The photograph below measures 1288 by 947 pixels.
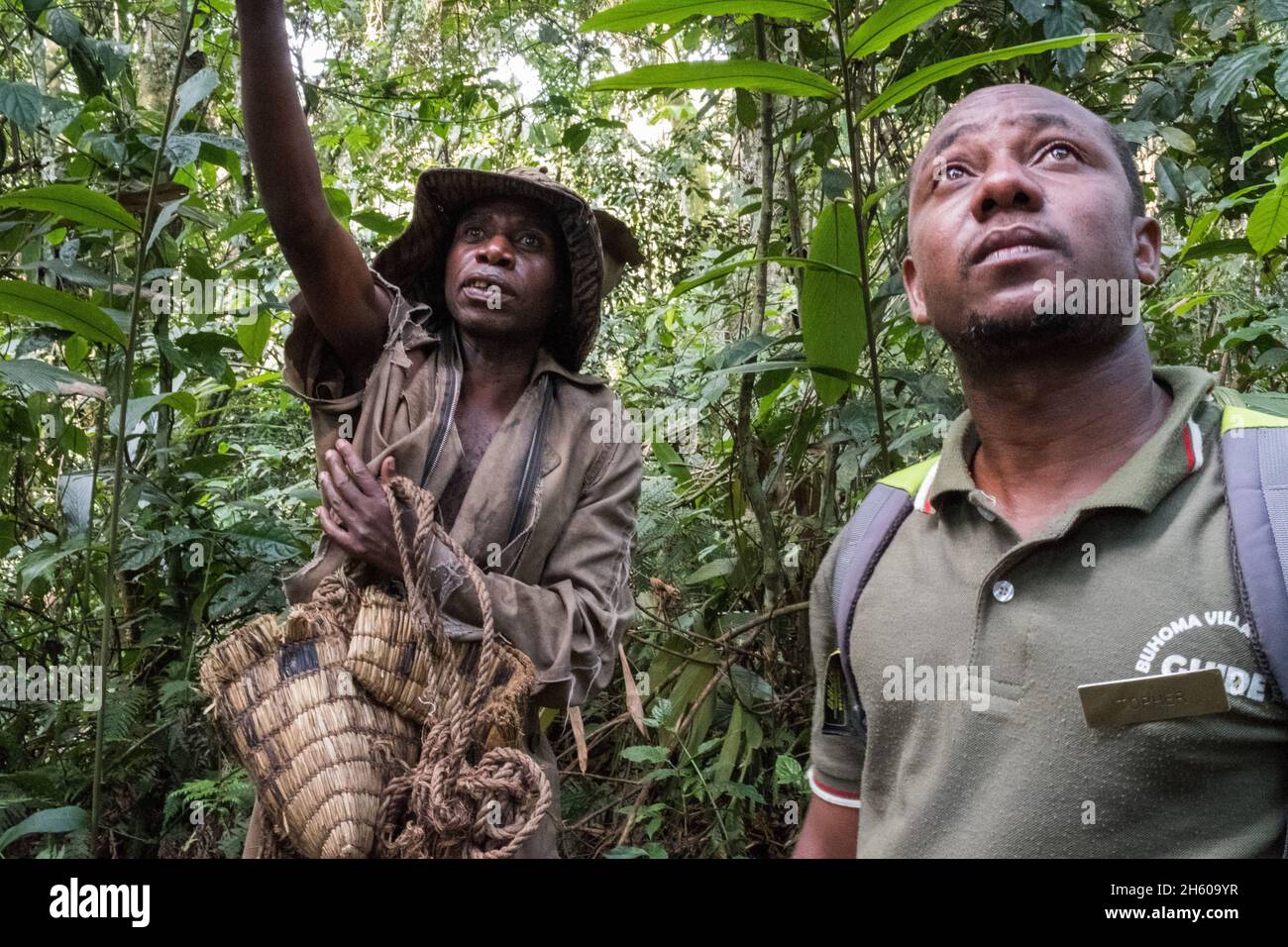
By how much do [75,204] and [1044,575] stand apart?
217 centimetres

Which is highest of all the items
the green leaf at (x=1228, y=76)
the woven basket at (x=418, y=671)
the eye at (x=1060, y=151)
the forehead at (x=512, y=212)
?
the green leaf at (x=1228, y=76)

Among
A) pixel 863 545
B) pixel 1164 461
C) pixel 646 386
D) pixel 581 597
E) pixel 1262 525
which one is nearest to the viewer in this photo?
pixel 1262 525

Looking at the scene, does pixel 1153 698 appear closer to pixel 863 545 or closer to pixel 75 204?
pixel 863 545

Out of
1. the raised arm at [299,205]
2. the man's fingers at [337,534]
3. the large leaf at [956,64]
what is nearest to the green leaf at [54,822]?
the man's fingers at [337,534]

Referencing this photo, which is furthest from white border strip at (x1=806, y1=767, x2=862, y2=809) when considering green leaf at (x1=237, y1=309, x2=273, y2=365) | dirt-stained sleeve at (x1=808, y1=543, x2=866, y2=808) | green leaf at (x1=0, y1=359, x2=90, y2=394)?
green leaf at (x1=237, y1=309, x2=273, y2=365)

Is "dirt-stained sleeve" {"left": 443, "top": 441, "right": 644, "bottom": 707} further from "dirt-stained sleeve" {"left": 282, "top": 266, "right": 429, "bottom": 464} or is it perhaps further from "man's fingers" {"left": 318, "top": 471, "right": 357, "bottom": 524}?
"dirt-stained sleeve" {"left": 282, "top": 266, "right": 429, "bottom": 464}

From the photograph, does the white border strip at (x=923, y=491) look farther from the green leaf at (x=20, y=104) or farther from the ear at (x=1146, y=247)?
the green leaf at (x=20, y=104)

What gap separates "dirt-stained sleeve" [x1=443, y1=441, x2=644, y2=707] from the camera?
1.94 meters

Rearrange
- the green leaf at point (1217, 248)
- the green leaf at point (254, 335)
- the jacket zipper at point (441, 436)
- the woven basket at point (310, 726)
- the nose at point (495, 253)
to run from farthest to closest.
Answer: the green leaf at point (254, 335) → the green leaf at point (1217, 248) → the nose at point (495, 253) → the jacket zipper at point (441, 436) → the woven basket at point (310, 726)

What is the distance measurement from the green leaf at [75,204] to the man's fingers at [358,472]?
905 millimetres

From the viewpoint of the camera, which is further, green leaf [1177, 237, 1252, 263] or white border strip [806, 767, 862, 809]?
green leaf [1177, 237, 1252, 263]

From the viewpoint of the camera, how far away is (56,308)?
2309 millimetres

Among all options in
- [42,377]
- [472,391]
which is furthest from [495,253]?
[42,377]

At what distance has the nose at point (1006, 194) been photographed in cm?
144
